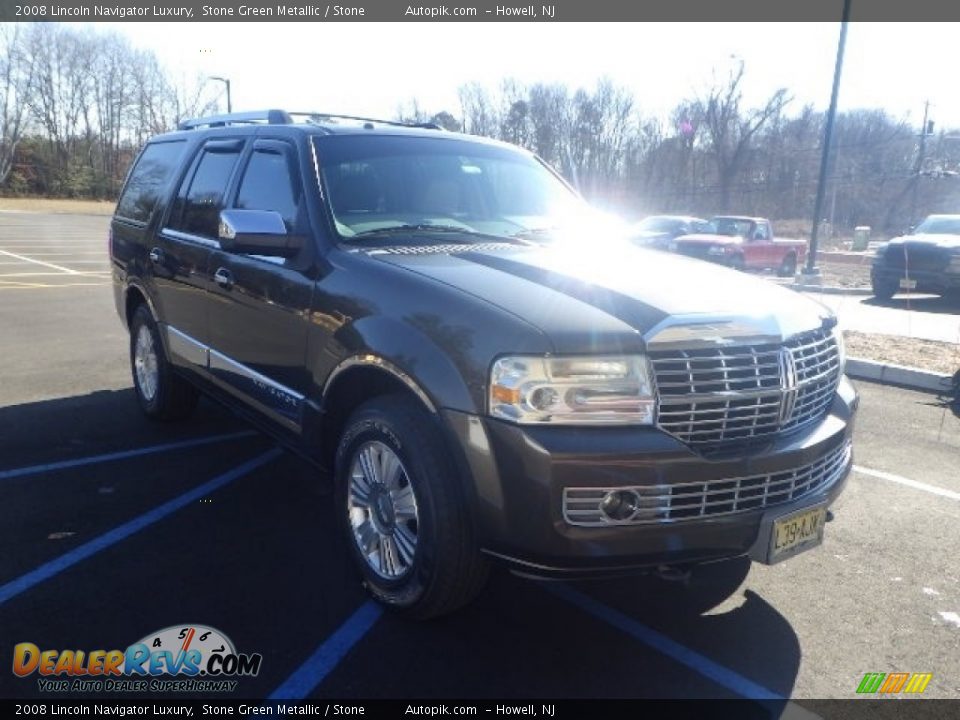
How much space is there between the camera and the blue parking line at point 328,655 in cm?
279

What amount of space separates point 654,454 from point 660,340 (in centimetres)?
40

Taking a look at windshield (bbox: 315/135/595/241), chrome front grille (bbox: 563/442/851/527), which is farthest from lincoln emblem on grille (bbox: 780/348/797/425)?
windshield (bbox: 315/135/595/241)

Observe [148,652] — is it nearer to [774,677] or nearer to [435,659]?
[435,659]

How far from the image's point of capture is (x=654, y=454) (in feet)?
8.71

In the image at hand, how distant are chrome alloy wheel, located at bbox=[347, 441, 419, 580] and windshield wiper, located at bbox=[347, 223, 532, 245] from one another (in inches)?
43.3

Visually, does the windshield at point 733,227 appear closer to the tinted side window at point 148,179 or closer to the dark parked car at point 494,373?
the tinted side window at point 148,179

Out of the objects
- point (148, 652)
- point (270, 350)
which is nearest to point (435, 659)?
point (148, 652)

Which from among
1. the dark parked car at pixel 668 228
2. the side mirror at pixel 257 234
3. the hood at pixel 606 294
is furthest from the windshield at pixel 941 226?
the side mirror at pixel 257 234

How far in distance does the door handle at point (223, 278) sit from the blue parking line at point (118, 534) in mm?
1204

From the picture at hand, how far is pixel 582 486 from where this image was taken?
260 cm

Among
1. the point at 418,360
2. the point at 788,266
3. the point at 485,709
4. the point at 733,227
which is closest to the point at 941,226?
the point at 733,227

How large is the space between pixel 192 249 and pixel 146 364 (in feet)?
4.86

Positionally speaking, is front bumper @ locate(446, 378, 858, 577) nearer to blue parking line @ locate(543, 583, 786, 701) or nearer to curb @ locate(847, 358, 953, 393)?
blue parking line @ locate(543, 583, 786, 701)

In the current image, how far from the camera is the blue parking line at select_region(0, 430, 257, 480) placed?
187 inches
